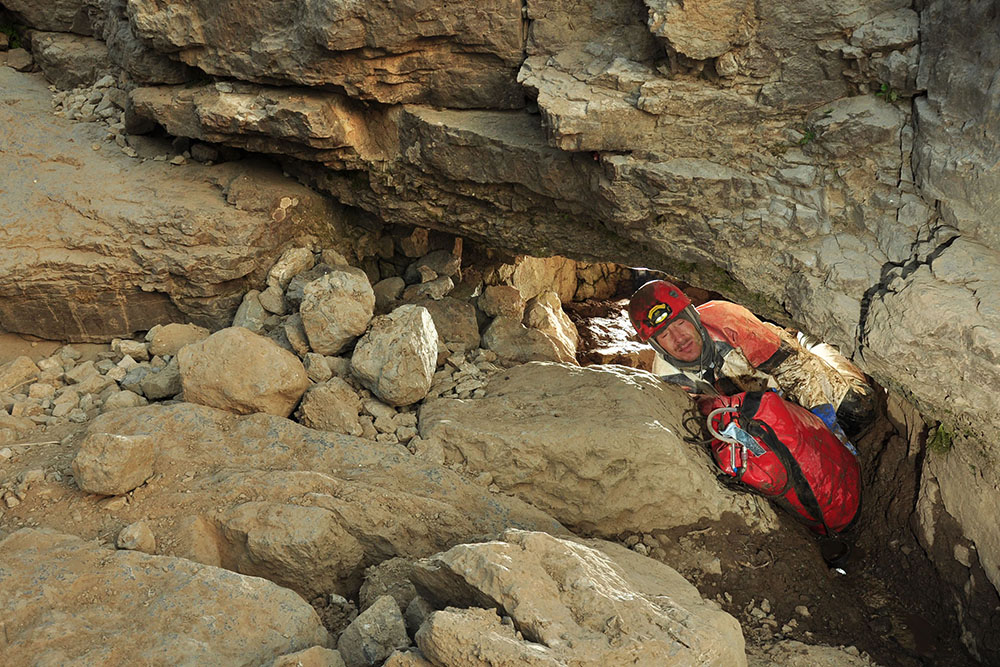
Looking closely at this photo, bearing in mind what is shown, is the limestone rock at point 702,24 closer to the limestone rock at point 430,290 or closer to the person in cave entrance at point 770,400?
the person in cave entrance at point 770,400

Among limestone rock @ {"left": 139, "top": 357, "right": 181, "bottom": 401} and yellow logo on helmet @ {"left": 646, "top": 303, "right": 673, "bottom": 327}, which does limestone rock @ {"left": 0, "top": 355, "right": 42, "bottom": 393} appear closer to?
limestone rock @ {"left": 139, "top": 357, "right": 181, "bottom": 401}

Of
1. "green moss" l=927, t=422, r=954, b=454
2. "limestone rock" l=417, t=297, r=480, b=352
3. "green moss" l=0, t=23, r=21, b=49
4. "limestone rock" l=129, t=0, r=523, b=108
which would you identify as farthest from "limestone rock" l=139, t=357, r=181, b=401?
"green moss" l=927, t=422, r=954, b=454

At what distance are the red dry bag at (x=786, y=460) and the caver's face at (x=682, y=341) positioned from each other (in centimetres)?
57

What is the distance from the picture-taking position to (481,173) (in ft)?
14.2

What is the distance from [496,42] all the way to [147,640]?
3140mm

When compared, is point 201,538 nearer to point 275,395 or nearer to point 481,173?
point 275,395

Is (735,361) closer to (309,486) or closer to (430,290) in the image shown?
(430,290)

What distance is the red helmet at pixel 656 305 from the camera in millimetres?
5062

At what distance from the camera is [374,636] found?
8.86ft

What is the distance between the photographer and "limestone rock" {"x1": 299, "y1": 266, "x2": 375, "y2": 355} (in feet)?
13.7

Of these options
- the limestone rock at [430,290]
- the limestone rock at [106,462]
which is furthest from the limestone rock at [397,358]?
the limestone rock at [106,462]

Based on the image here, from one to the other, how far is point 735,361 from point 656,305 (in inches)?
24.8

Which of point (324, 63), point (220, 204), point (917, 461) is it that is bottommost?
point (917, 461)

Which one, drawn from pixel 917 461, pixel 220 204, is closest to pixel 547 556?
pixel 917 461
